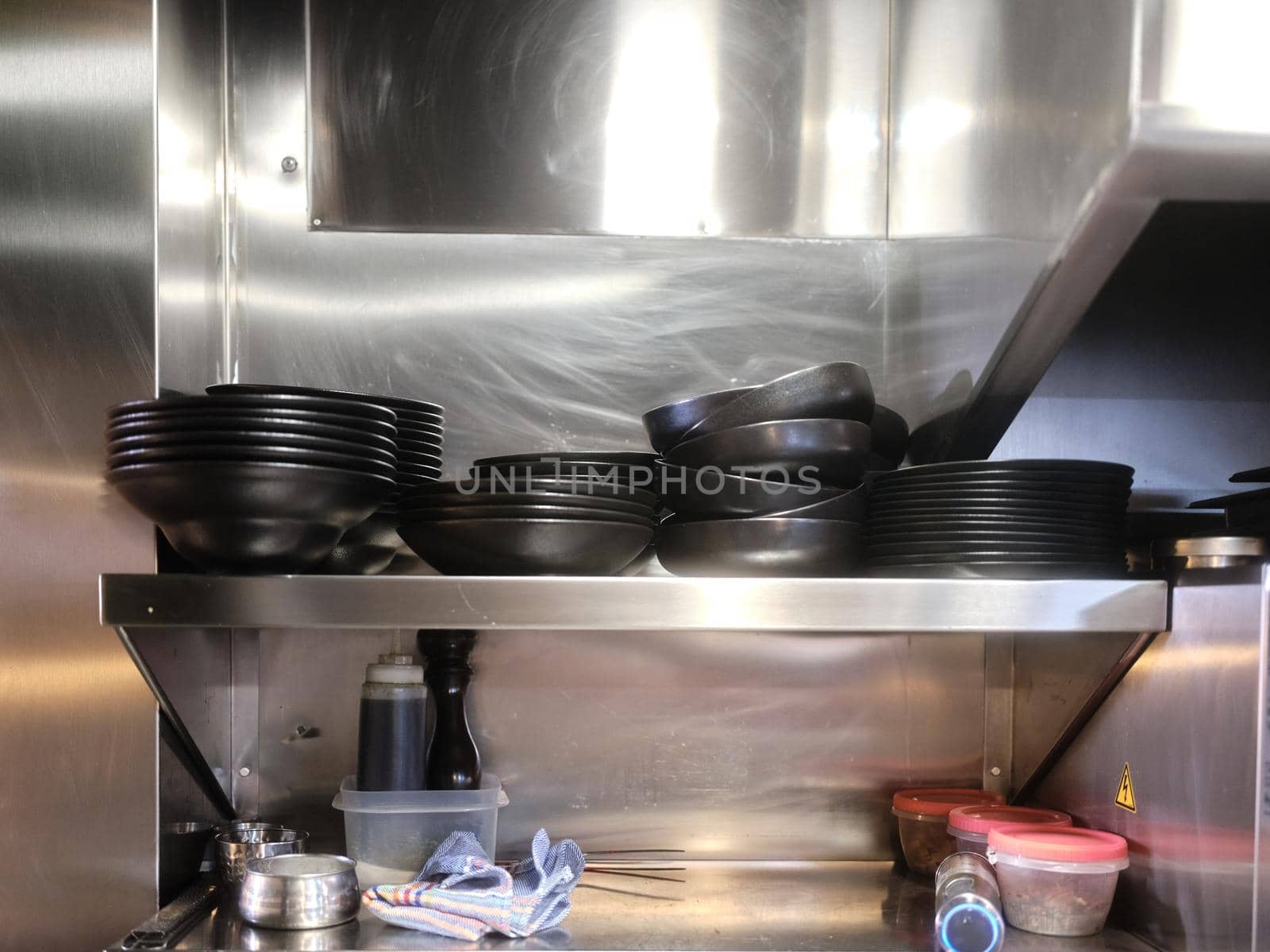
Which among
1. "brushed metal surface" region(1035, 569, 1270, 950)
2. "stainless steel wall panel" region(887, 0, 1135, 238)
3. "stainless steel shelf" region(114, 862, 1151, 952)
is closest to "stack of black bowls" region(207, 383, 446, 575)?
"stainless steel shelf" region(114, 862, 1151, 952)

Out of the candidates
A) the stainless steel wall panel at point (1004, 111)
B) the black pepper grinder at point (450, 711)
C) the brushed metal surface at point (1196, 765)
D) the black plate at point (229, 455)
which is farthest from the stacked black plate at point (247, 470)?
the brushed metal surface at point (1196, 765)

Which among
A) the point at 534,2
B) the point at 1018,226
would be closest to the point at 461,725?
the point at 1018,226

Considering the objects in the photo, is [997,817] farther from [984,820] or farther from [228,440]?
[228,440]

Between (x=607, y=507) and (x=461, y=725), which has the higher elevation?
(x=607, y=507)

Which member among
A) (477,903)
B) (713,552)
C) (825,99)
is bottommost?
(477,903)

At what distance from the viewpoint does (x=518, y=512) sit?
45.9 inches

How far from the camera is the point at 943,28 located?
1.40m

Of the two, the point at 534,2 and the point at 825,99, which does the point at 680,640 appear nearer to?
the point at 825,99

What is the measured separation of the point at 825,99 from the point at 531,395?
0.63m

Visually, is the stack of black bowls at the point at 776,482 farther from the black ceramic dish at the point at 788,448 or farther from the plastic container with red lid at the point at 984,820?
the plastic container with red lid at the point at 984,820

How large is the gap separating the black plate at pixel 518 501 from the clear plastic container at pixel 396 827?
38 cm

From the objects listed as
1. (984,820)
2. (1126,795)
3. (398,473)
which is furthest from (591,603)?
(1126,795)

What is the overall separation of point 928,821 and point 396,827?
689mm

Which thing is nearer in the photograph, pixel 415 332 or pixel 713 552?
pixel 713 552
